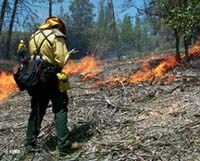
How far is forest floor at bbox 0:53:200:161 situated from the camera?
6363 millimetres

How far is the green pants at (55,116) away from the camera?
6.79 meters

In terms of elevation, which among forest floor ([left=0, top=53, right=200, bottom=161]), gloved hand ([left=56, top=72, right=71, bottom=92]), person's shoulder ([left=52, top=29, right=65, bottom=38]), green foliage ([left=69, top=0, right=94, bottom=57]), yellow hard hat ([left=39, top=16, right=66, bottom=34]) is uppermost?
green foliage ([left=69, top=0, right=94, bottom=57])

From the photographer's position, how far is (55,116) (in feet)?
22.8

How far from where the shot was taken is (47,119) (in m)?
8.83

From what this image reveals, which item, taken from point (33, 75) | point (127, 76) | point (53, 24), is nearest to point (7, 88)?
point (127, 76)

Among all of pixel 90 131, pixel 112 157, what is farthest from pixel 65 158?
pixel 90 131

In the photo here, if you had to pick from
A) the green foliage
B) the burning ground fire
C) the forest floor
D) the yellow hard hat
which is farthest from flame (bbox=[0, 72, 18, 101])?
the green foliage

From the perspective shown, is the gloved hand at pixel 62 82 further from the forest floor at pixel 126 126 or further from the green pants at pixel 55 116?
the forest floor at pixel 126 126

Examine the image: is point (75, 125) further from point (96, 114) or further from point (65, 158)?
point (65, 158)

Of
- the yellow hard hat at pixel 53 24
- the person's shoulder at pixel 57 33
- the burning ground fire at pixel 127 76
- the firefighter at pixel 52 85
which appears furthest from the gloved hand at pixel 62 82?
the burning ground fire at pixel 127 76

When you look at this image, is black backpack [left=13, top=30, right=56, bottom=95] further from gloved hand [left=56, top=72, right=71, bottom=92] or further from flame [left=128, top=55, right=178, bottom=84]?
flame [left=128, top=55, right=178, bottom=84]

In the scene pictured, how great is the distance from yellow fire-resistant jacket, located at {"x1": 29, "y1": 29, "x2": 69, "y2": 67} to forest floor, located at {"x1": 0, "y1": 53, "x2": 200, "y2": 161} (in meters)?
1.28

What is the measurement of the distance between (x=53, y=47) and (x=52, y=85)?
535 millimetres

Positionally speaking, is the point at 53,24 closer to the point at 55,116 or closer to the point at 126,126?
the point at 55,116
